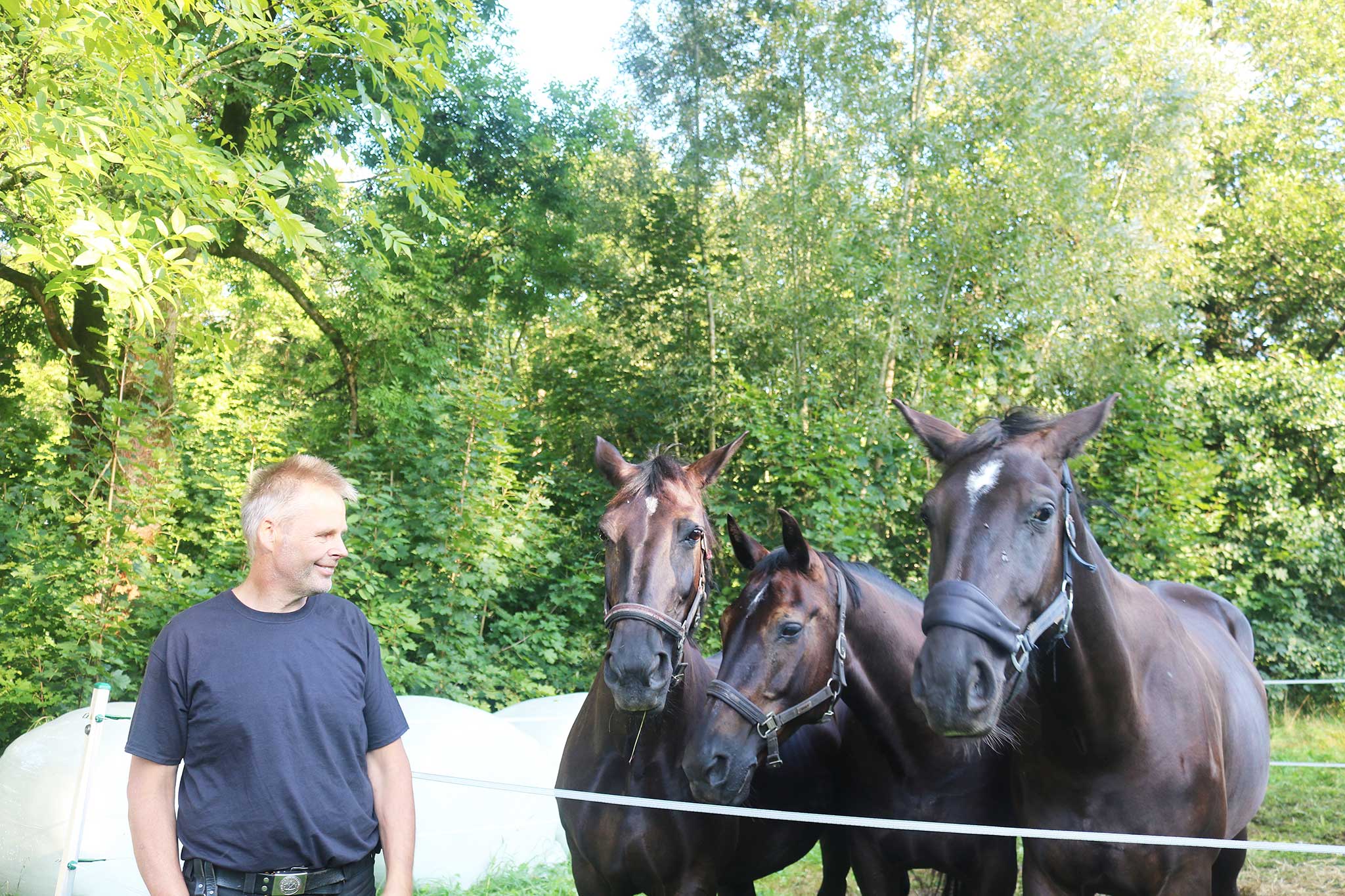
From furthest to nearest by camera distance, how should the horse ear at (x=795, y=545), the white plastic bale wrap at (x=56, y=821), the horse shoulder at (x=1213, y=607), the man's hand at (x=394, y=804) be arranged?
the horse shoulder at (x=1213, y=607), the white plastic bale wrap at (x=56, y=821), the horse ear at (x=795, y=545), the man's hand at (x=394, y=804)

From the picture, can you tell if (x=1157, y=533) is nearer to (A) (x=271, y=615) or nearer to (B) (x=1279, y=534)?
(B) (x=1279, y=534)

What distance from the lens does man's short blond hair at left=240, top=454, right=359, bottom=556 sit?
85.8 inches

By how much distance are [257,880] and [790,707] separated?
5.45 ft

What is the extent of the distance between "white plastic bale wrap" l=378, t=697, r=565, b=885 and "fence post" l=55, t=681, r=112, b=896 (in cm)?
205

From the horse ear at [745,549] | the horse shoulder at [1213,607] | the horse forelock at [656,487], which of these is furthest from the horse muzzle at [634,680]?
the horse shoulder at [1213,607]

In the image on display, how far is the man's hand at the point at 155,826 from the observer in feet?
6.64

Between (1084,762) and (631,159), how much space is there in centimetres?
1371

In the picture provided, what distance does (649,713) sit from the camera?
3.17 m

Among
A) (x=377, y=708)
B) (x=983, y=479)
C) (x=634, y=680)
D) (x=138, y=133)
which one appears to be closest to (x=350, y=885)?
(x=377, y=708)

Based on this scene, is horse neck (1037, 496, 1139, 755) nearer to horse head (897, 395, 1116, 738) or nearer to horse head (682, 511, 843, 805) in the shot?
horse head (897, 395, 1116, 738)

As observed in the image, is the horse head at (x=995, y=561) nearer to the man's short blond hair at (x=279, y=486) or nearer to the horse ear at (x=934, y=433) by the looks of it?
the horse ear at (x=934, y=433)

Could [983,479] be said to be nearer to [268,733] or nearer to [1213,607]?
[268,733]

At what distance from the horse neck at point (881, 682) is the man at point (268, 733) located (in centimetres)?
169

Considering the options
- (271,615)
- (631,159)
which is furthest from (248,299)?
(271,615)
